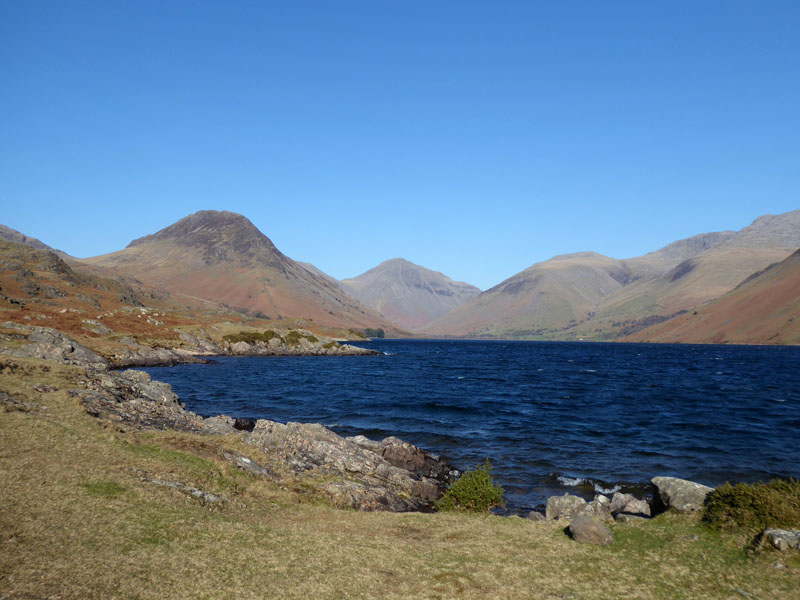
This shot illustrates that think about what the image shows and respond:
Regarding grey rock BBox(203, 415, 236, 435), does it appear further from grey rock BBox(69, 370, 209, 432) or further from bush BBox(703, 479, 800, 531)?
bush BBox(703, 479, 800, 531)

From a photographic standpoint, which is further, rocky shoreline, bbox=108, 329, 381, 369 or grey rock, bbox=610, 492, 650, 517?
rocky shoreline, bbox=108, 329, 381, 369

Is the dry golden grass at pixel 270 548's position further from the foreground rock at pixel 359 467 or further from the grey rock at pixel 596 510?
the grey rock at pixel 596 510

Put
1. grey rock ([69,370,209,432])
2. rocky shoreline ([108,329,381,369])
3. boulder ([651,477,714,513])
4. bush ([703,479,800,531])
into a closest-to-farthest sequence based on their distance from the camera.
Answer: bush ([703,479,800,531]), boulder ([651,477,714,513]), grey rock ([69,370,209,432]), rocky shoreline ([108,329,381,369])

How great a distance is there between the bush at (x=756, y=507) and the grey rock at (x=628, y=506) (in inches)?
161

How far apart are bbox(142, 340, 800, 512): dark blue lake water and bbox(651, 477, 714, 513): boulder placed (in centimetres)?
754

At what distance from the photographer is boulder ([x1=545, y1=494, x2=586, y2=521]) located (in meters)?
21.8

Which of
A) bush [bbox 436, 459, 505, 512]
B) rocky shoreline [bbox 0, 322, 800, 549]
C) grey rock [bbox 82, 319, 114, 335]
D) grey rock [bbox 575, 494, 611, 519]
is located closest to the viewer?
rocky shoreline [bbox 0, 322, 800, 549]

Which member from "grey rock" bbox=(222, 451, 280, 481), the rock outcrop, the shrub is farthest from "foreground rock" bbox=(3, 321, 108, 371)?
the shrub

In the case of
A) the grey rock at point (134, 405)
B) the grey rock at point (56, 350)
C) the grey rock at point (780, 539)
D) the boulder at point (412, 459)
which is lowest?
the boulder at point (412, 459)

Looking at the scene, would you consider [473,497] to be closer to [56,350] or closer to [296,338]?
[56,350]

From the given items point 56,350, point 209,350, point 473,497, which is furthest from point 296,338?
point 473,497

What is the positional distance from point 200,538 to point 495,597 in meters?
8.56

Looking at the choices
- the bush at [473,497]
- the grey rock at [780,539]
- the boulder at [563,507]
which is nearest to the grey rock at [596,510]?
the boulder at [563,507]

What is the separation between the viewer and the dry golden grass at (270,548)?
11320 millimetres
